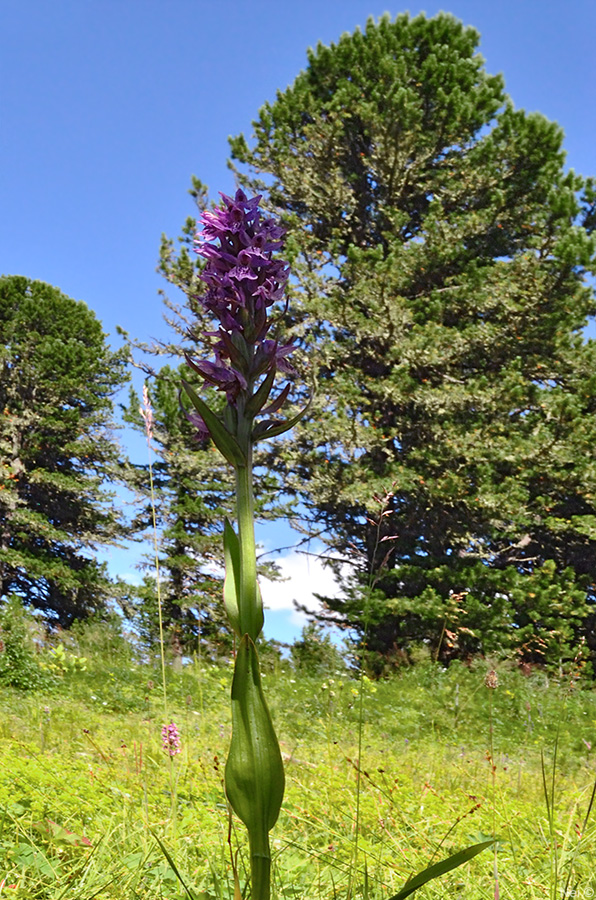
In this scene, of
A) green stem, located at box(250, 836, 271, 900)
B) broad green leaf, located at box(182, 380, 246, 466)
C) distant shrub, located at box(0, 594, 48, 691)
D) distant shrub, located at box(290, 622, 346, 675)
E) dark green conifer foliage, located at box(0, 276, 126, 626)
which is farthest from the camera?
dark green conifer foliage, located at box(0, 276, 126, 626)

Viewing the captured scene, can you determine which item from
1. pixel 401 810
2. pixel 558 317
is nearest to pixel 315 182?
pixel 558 317

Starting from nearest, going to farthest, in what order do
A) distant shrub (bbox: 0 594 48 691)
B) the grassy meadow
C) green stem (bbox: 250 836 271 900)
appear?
green stem (bbox: 250 836 271 900) < the grassy meadow < distant shrub (bbox: 0 594 48 691)

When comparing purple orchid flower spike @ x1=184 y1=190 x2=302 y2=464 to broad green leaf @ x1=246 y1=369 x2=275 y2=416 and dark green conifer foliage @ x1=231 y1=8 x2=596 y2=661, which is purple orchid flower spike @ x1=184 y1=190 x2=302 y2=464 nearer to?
broad green leaf @ x1=246 y1=369 x2=275 y2=416

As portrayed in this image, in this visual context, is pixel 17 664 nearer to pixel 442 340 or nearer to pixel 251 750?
pixel 251 750

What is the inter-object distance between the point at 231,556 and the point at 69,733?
357 cm

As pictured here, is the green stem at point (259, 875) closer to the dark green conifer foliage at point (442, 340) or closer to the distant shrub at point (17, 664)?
the distant shrub at point (17, 664)

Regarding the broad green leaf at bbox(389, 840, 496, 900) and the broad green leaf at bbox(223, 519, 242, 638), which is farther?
the broad green leaf at bbox(223, 519, 242, 638)

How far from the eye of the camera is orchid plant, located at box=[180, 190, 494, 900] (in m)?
1.12

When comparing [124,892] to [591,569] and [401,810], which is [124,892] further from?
[591,569]

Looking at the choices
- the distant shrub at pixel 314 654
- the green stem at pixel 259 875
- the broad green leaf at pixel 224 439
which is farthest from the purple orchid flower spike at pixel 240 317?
the distant shrub at pixel 314 654

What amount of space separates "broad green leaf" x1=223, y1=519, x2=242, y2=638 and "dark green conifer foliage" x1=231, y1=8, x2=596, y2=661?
881cm

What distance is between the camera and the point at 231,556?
4.18 ft

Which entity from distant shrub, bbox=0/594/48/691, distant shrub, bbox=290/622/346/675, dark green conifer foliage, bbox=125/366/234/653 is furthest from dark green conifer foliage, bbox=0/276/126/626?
distant shrub, bbox=0/594/48/691

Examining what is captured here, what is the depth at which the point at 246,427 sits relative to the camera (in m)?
1.36
